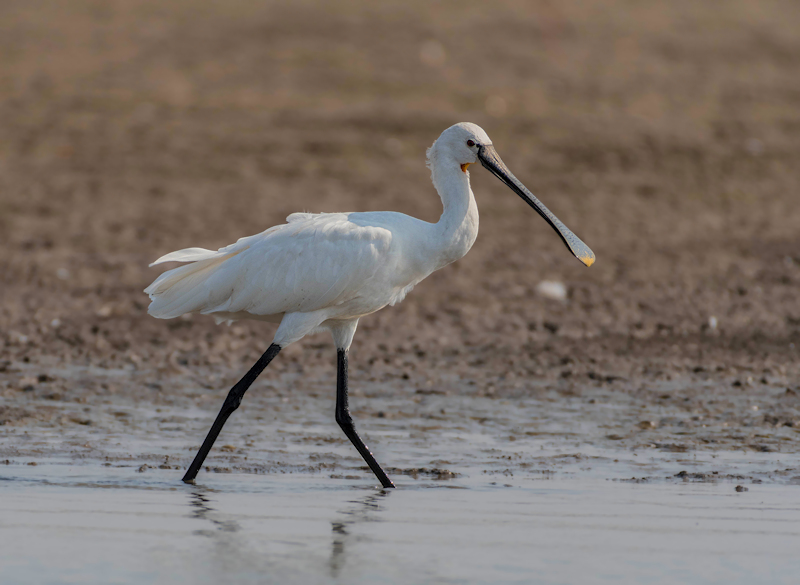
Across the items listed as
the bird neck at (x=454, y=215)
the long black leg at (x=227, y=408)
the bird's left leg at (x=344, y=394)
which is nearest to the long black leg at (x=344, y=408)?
the bird's left leg at (x=344, y=394)

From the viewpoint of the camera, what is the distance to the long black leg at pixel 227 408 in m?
6.55

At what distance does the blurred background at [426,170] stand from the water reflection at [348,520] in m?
2.84

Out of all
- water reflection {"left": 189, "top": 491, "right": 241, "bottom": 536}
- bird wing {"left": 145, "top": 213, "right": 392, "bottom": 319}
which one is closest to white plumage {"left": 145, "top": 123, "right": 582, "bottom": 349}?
bird wing {"left": 145, "top": 213, "right": 392, "bottom": 319}

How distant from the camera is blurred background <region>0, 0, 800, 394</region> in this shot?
996cm

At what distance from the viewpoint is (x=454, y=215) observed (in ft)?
22.4

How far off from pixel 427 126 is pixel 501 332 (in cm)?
679

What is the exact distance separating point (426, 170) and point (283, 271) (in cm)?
842

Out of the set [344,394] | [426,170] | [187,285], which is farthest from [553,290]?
[187,285]

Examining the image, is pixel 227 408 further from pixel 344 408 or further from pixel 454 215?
pixel 454 215

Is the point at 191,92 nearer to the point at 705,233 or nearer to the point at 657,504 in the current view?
the point at 705,233

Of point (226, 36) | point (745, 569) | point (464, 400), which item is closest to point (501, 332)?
point (464, 400)

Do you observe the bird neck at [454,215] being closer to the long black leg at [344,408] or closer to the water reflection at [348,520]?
the long black leg at [344,408]

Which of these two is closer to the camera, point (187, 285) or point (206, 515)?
point (206, 515)

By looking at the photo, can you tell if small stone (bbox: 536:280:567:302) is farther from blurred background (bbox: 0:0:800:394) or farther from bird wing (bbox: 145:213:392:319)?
bird wing (bbox: 145:213:392:319)
